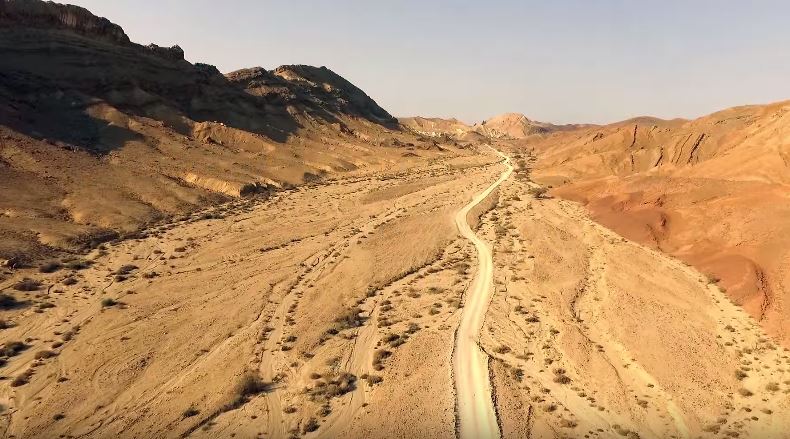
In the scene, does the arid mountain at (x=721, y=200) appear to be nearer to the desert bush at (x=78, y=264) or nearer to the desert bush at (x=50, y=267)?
the desert bush at (x=78, y=264)

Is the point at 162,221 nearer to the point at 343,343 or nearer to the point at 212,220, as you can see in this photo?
the point at 212,220

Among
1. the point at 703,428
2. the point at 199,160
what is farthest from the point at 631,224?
the point at 199,160

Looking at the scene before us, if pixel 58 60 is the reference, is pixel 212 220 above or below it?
below

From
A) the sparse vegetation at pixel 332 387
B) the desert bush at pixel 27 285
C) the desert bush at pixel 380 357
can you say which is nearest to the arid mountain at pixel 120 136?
the desert bush at pixel 27 285

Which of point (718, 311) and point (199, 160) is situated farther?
point (199, 160)

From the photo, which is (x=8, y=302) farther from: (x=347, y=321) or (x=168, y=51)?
(x=168, y=51)

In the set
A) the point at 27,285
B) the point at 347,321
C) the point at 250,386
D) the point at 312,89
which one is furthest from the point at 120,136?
the point at 312,89

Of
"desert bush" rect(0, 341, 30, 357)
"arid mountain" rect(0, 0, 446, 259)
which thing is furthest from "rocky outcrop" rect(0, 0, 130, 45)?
"desert bush" rect(0, 341, 30, 357)
